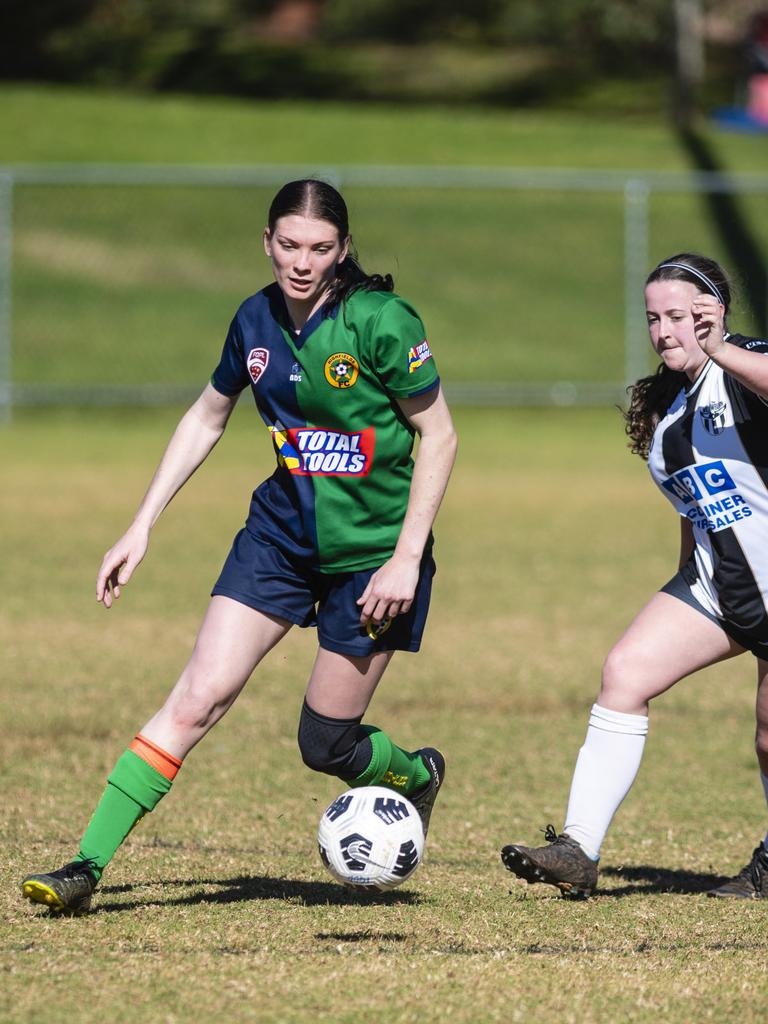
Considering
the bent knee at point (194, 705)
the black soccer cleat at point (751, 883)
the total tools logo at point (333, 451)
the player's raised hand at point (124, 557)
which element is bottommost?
the black soccer cleat at point (751, 883)

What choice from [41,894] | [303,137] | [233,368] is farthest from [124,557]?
[303,137]

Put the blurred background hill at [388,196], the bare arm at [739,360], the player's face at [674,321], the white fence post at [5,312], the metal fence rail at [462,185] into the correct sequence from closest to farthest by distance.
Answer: the bare arm at [739,360]
the player's face at [674,321]
the white fence post at [5,312]
the metal fence rail at [462,185]
the blurred background hill at [388,196]

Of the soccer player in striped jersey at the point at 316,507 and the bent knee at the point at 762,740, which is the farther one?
the bent knee at the point at 762,740

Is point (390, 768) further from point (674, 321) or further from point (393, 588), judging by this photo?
point (674, 321)

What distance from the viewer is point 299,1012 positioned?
11.8 feet

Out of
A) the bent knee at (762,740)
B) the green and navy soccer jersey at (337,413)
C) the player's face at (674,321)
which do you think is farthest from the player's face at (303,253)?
the bent knee at (762,740)

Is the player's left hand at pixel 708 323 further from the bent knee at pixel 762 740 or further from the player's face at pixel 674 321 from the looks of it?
the bent knee at pixel 762 740

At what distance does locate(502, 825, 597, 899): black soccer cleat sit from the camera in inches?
180

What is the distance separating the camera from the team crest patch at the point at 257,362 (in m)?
4.61

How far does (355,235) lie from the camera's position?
2336 cm

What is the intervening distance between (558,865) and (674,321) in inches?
61.9

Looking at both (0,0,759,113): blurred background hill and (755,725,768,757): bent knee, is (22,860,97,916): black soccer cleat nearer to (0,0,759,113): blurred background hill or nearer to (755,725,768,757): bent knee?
(755,725,768,757): bent knee

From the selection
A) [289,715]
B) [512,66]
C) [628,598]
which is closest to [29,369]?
[628,598]

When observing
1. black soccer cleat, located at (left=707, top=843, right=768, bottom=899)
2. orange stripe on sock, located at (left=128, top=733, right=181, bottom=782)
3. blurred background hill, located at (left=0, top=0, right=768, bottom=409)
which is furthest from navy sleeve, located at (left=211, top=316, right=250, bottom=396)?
blurred background hill, located at (left=0, top=0, right=768, bottom=409)
